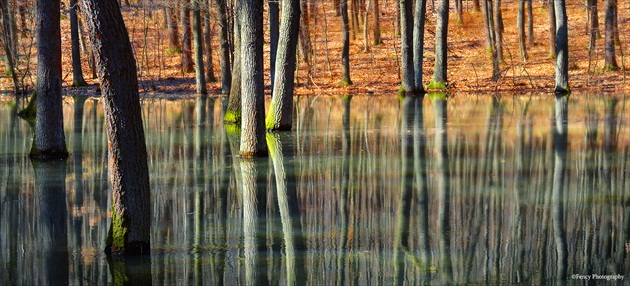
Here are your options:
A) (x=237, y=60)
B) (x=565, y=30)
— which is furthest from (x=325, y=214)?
(x=565, y=30)

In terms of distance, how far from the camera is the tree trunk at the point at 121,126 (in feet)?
26.8

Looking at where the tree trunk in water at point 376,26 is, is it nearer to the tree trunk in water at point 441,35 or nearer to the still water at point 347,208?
the tree trunk in water at point 441,35

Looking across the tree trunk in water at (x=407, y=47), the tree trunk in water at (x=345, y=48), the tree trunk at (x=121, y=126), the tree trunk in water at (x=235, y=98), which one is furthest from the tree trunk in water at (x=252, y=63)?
A: the tree trunk in water at (x=345, y=48)

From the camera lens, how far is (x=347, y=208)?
11.2 metres

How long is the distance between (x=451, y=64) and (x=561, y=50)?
32.7 ft

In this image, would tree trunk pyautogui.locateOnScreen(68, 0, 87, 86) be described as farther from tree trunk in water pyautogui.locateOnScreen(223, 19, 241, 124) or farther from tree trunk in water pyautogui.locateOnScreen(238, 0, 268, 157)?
tree trunk in water pyautogui.locateOnScreen(238, 0, 268, 157)

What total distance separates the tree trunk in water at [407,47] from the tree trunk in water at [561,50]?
18.0 ft

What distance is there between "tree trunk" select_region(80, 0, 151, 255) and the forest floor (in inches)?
942

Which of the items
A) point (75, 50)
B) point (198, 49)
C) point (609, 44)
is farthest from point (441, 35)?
point (75, 50)

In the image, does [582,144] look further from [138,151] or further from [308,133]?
[138,151]

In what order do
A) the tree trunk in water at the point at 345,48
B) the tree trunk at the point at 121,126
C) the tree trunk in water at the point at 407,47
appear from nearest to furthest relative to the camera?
the tree trunk at the point at 121,126 < the tree trunk in water at the point at 407,47 < the tree trunk in water at the point at 345,48

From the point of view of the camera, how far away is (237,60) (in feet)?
71.9

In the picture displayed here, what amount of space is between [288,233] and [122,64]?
2.88 meters

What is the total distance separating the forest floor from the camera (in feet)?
119
